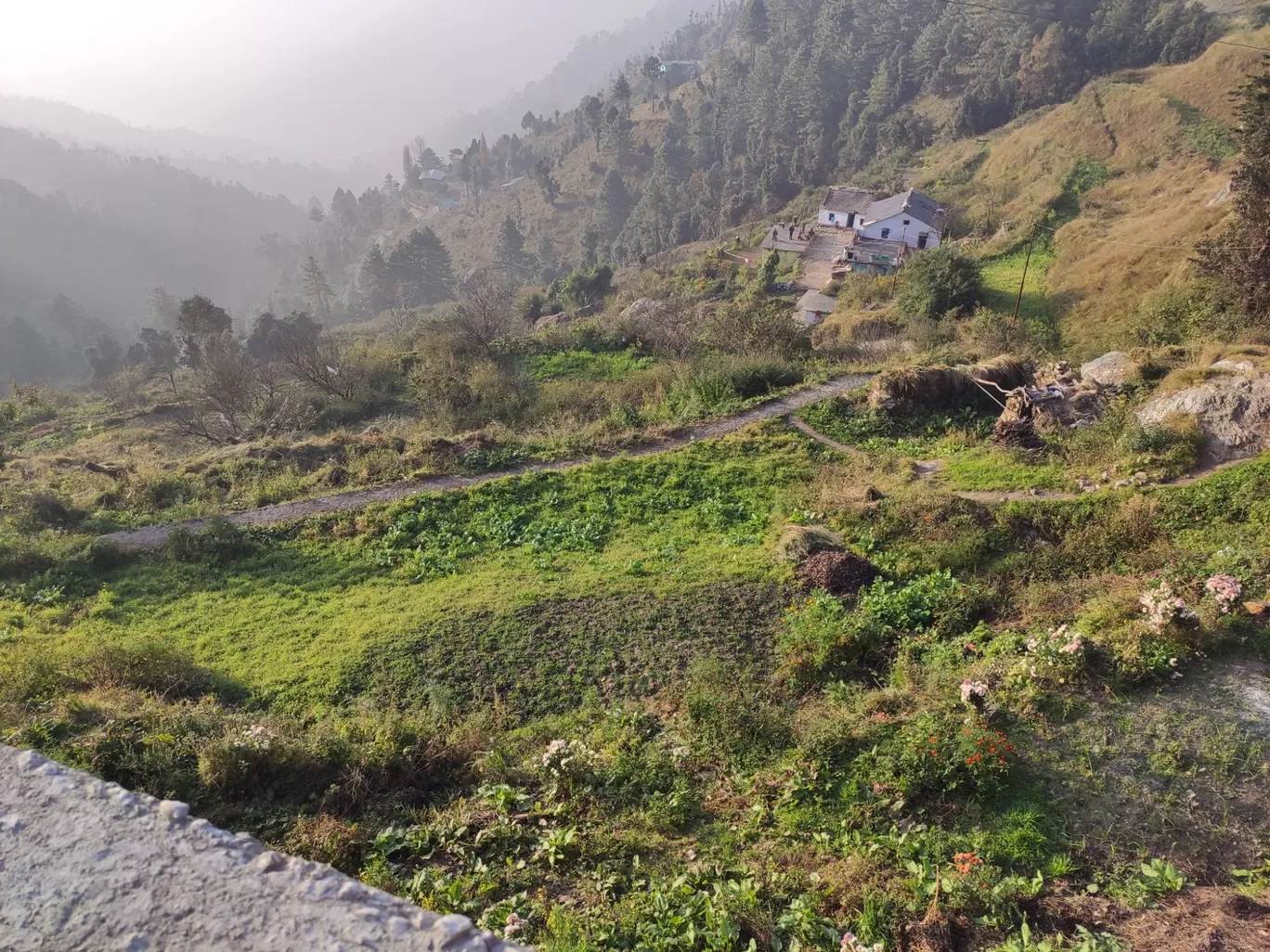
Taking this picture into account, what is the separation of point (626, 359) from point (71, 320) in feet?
298

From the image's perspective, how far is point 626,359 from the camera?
933 inches

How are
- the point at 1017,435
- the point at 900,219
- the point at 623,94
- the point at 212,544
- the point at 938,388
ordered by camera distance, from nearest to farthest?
the point at 212,544 → the point at 1017,435 → the point at 938,388 → the point at 900,219 → the point at 623,94

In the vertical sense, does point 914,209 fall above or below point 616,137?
A: below

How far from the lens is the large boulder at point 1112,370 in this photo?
1410 centimetres

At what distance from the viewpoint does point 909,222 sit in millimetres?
43156

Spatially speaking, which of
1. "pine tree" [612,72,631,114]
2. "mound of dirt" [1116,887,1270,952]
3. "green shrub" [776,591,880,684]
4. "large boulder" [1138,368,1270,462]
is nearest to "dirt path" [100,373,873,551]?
"large boulder" [1138,368,1270,462]

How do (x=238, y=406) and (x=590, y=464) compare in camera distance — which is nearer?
(x=590, y=464)

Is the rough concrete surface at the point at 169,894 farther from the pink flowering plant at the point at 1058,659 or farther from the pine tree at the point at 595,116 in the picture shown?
the pine tree at the point at 595,116

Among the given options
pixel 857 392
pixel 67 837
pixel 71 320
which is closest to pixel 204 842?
pixel 67 837

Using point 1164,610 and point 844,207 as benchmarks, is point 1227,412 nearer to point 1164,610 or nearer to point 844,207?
point 1164,610

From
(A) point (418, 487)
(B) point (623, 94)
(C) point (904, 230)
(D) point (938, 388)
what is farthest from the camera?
(B) point (623, 94)

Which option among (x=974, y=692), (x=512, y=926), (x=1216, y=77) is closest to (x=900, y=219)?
(x=1216, y=77)

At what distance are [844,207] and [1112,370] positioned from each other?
134 feet

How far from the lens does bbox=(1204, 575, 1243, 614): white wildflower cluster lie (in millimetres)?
6875
